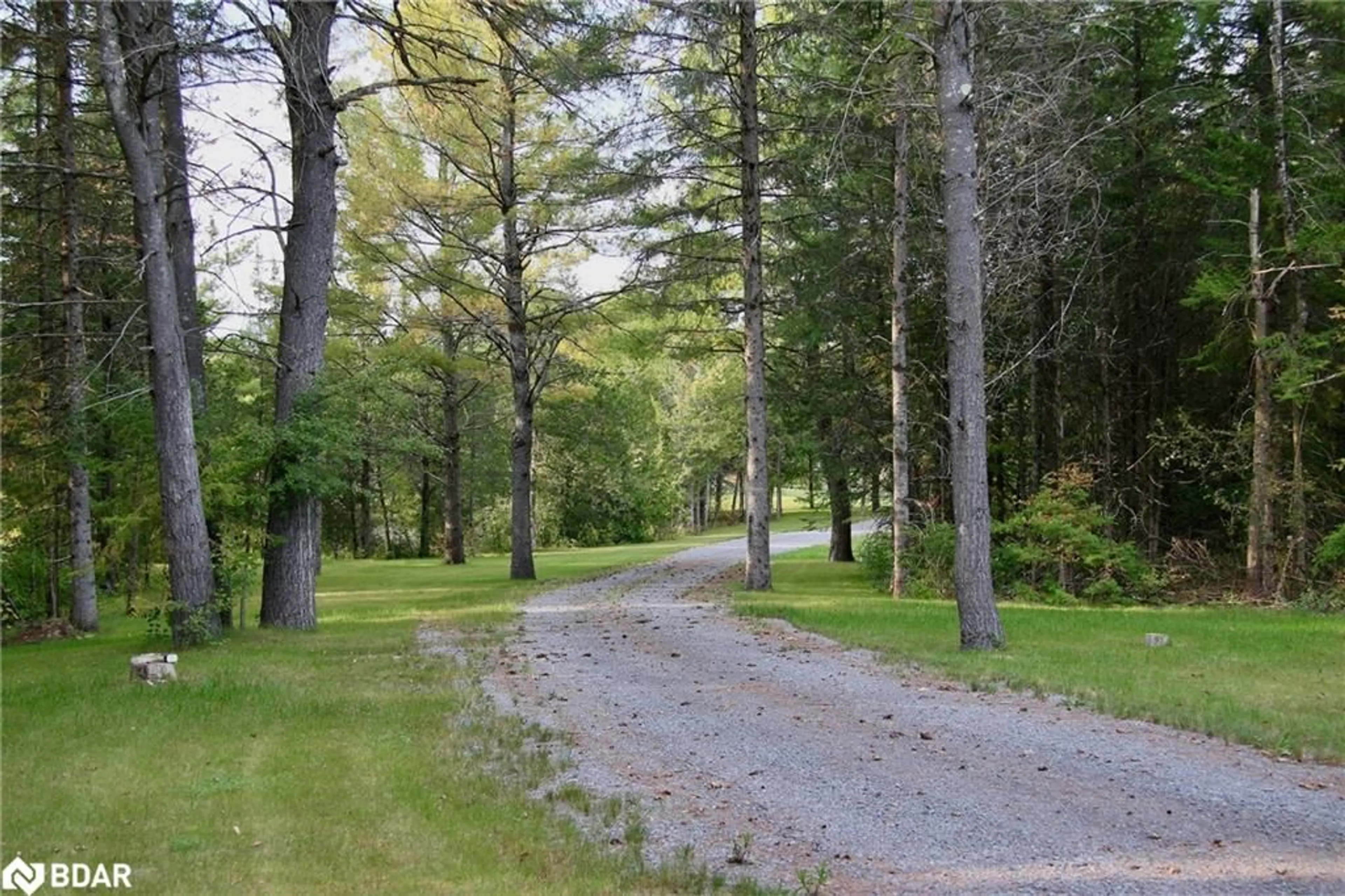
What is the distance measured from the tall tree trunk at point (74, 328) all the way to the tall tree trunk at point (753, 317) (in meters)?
10.1

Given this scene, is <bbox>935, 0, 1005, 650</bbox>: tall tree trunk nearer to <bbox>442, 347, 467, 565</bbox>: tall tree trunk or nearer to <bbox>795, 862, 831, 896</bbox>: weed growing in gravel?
<bbox>795, 862, 831, 896</bbox>: weed growing in gravel

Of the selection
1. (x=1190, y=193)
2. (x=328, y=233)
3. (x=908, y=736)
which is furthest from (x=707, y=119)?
(x=908, y=736)

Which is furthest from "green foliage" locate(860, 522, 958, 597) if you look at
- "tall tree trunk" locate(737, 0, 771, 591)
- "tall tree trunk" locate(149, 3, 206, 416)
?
"tall tree trunk" locate(149, 3, 206, 416)

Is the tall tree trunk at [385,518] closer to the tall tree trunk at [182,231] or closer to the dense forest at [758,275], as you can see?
the dense forest at [758,275]

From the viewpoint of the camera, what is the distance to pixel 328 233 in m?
12.1

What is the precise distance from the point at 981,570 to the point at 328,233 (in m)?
8.99

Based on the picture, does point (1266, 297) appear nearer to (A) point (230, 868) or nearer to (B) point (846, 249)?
(B) point (846, 249)

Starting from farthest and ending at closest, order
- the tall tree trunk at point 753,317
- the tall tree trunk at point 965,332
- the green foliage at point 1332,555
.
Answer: the tall tree trunk at point 753,317 < the green foliage at point 1332,555 < the tall tree trunk at point 965,332

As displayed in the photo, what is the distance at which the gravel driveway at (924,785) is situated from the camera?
152 inches

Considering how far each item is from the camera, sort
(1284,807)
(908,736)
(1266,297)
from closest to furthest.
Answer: (1284,807), (908,736), (1266,297)

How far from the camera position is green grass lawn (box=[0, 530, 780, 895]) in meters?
3.77

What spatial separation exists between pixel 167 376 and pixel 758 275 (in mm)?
9963
